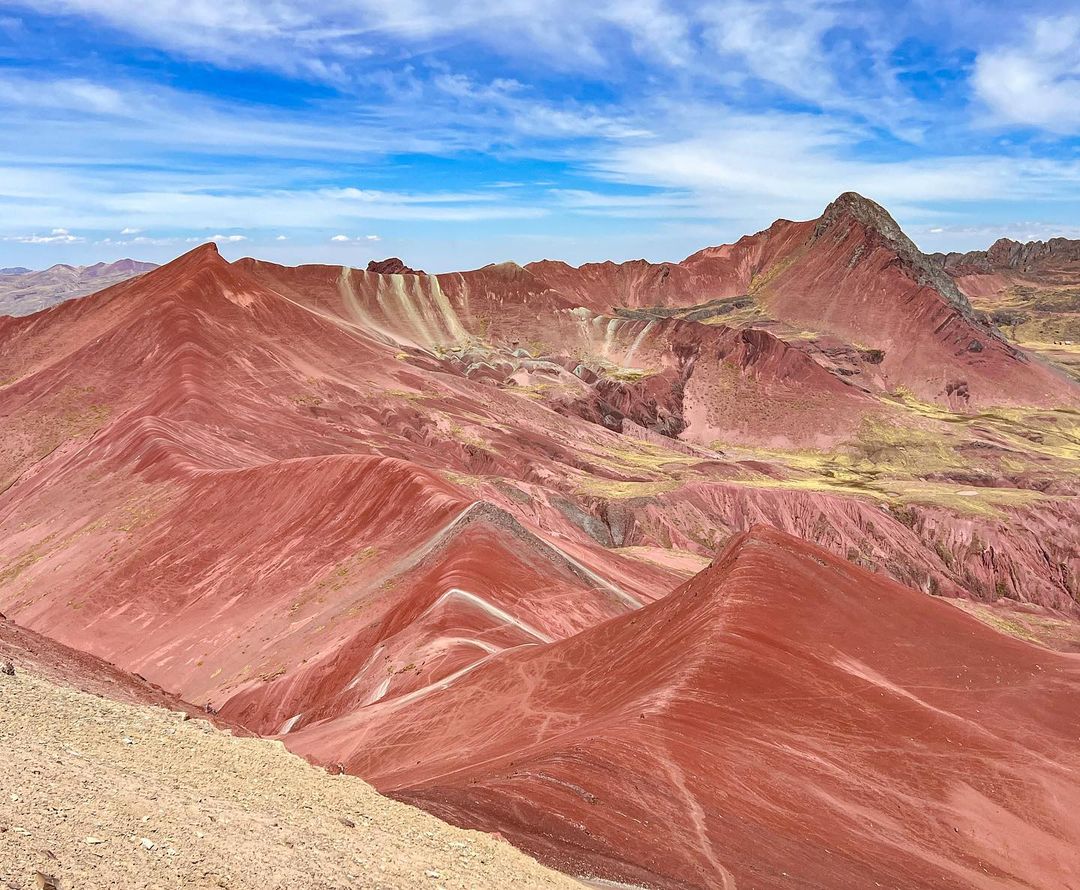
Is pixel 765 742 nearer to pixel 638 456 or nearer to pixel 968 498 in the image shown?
pixel 968 498

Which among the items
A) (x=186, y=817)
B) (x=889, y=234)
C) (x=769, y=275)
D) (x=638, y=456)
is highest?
(x=889, y=234)

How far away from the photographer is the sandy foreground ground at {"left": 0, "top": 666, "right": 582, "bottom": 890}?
7422 mm

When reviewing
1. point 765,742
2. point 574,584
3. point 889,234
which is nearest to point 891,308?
point 889,234

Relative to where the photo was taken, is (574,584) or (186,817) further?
(574,584)

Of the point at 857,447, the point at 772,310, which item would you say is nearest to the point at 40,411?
the point at 857,447

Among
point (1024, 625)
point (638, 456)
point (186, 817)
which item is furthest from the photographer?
point (638, 456)

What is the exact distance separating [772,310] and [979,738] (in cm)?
15507

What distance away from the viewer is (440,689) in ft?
80.1

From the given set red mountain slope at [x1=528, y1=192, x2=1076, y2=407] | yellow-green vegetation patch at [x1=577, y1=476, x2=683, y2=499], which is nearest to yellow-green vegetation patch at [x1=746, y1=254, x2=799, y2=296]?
red mountain slope at [x1=528, y1=192, x2=1076, y2=407]

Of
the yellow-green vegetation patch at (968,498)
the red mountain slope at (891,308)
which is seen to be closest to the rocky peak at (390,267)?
the red mountain slope at (891,308)

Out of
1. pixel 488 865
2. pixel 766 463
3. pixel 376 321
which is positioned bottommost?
pixel 766 463

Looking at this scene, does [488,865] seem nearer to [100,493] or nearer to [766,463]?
[100,493]

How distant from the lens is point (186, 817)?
8711 mm

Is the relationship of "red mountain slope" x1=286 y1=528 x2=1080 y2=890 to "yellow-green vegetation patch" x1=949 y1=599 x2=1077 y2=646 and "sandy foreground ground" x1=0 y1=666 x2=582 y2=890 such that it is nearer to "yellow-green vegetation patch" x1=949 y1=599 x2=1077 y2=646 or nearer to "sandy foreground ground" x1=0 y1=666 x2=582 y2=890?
"sandy foreground ground" x1=0 y1=666 x2=582 y2=890
